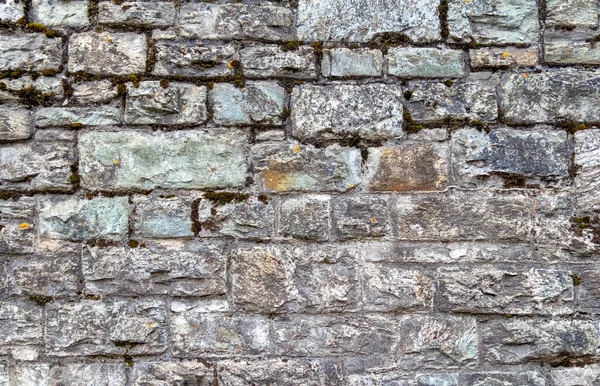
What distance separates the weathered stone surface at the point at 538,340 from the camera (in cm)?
242

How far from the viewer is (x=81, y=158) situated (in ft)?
8.04

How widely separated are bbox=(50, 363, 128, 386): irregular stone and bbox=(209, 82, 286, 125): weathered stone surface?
3.96 feet

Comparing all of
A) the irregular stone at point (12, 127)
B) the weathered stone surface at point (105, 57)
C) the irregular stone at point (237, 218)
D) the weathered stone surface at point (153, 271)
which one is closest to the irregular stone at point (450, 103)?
the irregular stone at point (237, 218)

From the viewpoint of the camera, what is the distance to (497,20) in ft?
8.25

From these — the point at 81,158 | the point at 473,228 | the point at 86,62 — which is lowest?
the point at 473,228

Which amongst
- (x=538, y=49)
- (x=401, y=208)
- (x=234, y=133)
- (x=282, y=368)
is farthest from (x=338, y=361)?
(x=538, y=49)

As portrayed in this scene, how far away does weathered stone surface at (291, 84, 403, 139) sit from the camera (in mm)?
2469

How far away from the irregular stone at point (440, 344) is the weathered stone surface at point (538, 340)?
0.07 metres

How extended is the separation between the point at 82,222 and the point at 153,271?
0.39 metres

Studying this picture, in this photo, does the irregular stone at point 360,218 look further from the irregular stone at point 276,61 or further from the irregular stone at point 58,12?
the irregular stone at point 58,12

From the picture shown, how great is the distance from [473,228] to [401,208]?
0.33 metres

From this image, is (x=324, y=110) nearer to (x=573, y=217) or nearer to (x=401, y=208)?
(x=401, y=208)

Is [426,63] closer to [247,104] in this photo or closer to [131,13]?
[247,104]

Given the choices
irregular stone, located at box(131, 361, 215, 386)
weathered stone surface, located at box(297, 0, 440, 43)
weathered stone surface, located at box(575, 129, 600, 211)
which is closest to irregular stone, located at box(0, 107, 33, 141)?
irregular stone, located at box(131, 361, 215, 386)
